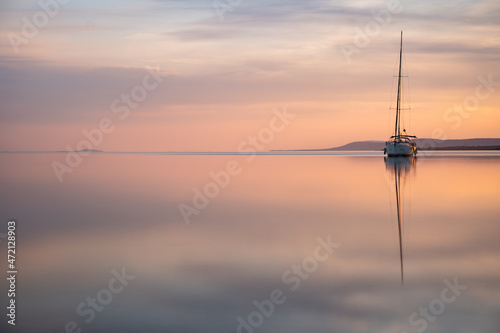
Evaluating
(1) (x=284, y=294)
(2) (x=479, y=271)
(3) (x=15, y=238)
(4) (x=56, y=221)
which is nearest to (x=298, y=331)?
(1) (x=284, y=294)

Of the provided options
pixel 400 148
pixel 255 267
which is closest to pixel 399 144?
pixel 400 148

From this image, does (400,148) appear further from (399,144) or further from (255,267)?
(255,267)

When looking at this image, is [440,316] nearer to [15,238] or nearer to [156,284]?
[156,284]

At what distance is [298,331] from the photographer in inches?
253

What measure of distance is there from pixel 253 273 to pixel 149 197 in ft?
41.9
